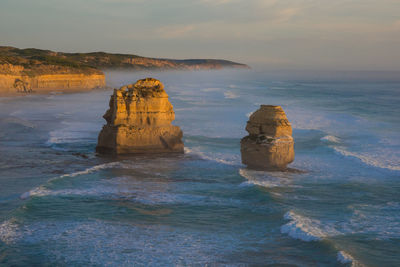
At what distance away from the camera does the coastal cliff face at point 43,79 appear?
71.7 meters

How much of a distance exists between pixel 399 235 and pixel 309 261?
350 centimetres

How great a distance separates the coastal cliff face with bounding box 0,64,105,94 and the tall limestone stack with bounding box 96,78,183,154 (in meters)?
51.9

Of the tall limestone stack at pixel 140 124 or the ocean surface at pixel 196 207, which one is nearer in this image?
the ocean surface at pixel 196 207

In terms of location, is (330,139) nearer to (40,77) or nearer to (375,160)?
(375,160)

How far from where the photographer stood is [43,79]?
82938 mm

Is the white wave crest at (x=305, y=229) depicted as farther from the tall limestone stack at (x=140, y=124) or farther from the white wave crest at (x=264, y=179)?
the tall limestone stack at (x=140, y=124)

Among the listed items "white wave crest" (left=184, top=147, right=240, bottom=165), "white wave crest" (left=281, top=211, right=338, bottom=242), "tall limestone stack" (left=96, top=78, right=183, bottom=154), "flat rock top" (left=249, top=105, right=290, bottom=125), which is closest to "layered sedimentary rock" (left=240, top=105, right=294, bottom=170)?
"flat rock top" (left=249, top=105, right=290, bottom=125)

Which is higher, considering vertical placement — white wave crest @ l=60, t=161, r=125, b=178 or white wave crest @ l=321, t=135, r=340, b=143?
white wave crest @ l=321, t=135, r=340, b=143

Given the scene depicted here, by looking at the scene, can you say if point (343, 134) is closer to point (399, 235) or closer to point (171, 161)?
point (171, 161)

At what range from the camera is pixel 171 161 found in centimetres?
2314

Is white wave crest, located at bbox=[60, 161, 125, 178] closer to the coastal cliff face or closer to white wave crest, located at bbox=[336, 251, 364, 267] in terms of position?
white wave crest, located at bbox=[336, 251, 364, 267]

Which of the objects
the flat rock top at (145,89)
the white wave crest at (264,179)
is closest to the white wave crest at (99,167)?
the flat rock top at (145,89)

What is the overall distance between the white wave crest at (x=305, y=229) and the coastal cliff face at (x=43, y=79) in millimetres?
64242

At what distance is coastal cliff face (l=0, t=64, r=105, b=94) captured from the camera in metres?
71.7
